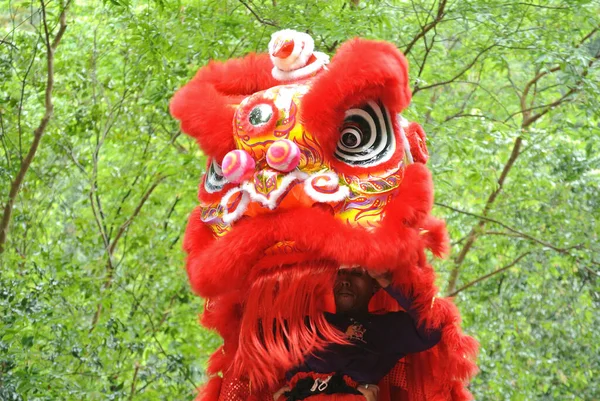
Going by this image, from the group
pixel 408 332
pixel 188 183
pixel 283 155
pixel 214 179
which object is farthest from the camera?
pixel 188 183

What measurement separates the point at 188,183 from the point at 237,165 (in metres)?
2.02

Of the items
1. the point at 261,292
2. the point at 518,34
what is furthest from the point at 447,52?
the point at 261,292

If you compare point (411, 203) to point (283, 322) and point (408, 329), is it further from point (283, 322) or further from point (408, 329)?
point (283, 322)

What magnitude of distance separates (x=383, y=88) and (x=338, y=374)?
77 centimetres

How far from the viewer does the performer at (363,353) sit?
2.23 metres

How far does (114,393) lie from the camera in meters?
3.65

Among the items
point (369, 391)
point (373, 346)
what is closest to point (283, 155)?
point (373, 346)

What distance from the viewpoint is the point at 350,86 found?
2166mm

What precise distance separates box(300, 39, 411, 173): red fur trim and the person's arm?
1.11 ft

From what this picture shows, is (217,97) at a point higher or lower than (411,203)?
A: higher

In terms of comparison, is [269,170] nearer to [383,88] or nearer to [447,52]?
[383,88]

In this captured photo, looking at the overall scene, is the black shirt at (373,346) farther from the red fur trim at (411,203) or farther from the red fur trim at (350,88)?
the red fur trim at (350,88)

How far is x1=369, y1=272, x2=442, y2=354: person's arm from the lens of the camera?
7.43 ft

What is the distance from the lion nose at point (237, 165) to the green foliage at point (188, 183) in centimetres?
145
